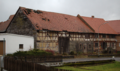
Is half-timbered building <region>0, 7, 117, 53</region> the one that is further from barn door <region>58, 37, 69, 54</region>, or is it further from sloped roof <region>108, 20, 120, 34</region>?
sloped roof <region>108, 20, 120, 34</region>

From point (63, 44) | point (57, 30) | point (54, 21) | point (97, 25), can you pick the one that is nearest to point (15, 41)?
point (57, 30)

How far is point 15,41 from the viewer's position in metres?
29.8

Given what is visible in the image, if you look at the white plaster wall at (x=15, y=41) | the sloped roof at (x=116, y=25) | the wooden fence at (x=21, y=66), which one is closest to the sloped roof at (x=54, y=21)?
the white plaster wall at (x=15, y=41)

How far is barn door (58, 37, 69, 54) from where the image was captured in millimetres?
37250

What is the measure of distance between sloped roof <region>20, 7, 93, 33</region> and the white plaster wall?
3097 millimetres

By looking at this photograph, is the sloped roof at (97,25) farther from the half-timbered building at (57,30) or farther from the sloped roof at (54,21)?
the sloped roof at (54,21)

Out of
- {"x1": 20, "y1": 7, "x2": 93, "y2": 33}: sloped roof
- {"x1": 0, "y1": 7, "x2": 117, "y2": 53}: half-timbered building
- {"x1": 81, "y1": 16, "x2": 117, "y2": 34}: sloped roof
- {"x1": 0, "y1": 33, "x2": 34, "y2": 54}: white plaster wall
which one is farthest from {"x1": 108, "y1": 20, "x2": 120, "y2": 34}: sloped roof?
{"x1": 0, "y1": 33, "x2": 34, "y2": 54}: white plaster wall

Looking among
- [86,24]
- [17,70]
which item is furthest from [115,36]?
[17,70]

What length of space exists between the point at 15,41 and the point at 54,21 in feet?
38.8

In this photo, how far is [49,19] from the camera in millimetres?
38562

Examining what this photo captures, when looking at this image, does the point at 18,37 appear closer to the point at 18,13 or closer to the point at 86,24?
the point at 18,13

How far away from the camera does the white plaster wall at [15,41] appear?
2872cm

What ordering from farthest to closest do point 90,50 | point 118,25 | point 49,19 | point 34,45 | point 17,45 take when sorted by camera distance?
1. point 118,25
2. point 90,50
3. point 49,19
4. point 34,45
5. point 17,45

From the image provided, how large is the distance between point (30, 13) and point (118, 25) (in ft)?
107
